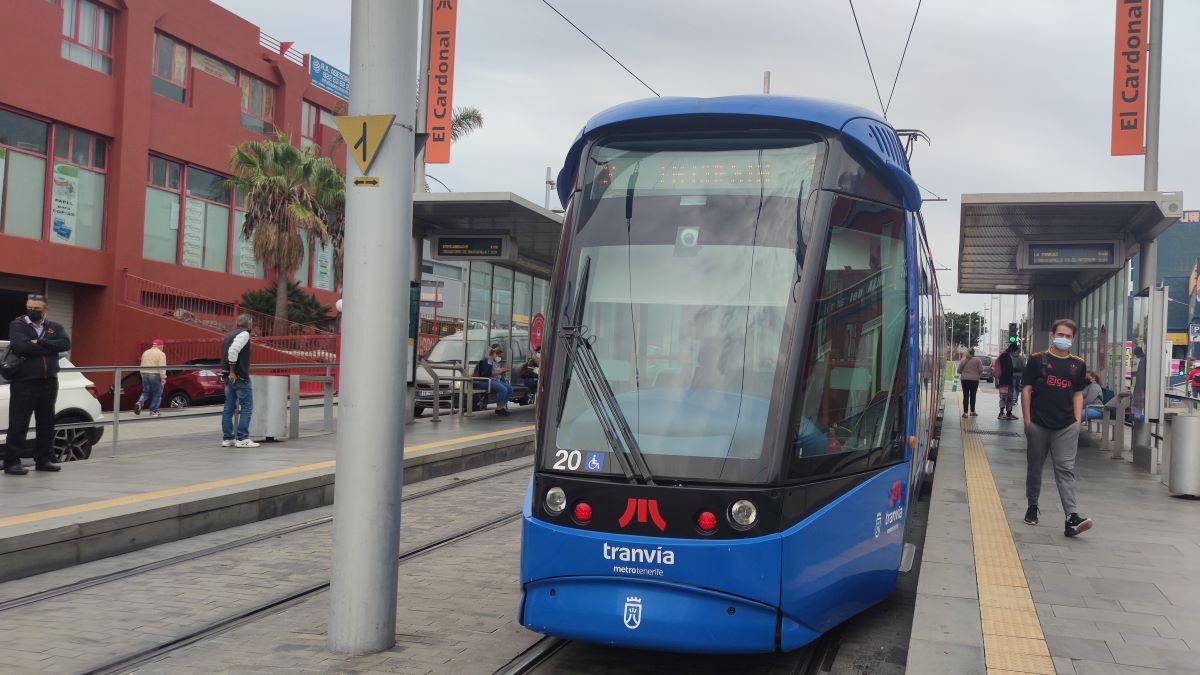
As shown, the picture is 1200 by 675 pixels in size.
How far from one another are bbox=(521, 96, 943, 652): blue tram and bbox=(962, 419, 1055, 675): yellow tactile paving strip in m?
0.68

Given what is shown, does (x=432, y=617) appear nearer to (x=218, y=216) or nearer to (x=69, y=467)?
(x=69, y=467)

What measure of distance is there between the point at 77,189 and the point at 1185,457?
26.1 meters

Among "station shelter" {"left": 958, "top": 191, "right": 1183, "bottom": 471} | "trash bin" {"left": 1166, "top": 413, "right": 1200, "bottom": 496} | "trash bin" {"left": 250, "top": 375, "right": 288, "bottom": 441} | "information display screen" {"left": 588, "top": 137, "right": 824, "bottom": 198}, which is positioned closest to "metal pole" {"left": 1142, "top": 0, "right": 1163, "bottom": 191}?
"station shelter" {"left": 958, "top": 191, "right": 1183, "bottom": 471}

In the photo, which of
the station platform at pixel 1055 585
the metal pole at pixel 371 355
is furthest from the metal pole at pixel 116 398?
the station platform at pixel 1055 585

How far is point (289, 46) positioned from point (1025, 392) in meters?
32.7

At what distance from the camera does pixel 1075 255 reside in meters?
16.3

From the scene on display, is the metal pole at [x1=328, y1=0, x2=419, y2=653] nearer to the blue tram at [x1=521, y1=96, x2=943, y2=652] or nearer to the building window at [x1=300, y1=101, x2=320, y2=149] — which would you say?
the blue tram at [x1=521, y1=96, x2=943, y2=652]

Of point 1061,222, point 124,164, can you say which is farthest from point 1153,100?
point 124,164

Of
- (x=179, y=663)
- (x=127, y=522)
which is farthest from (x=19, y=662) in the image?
(x=127, y=522)

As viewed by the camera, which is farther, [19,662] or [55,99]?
[55,99]

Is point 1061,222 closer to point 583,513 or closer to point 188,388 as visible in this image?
point 583,513

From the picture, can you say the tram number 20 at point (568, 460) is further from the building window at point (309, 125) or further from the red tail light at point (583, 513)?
the building window at point (309, 125)

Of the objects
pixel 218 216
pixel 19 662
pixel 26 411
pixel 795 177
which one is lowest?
pixel 19 662

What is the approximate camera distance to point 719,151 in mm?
5371
